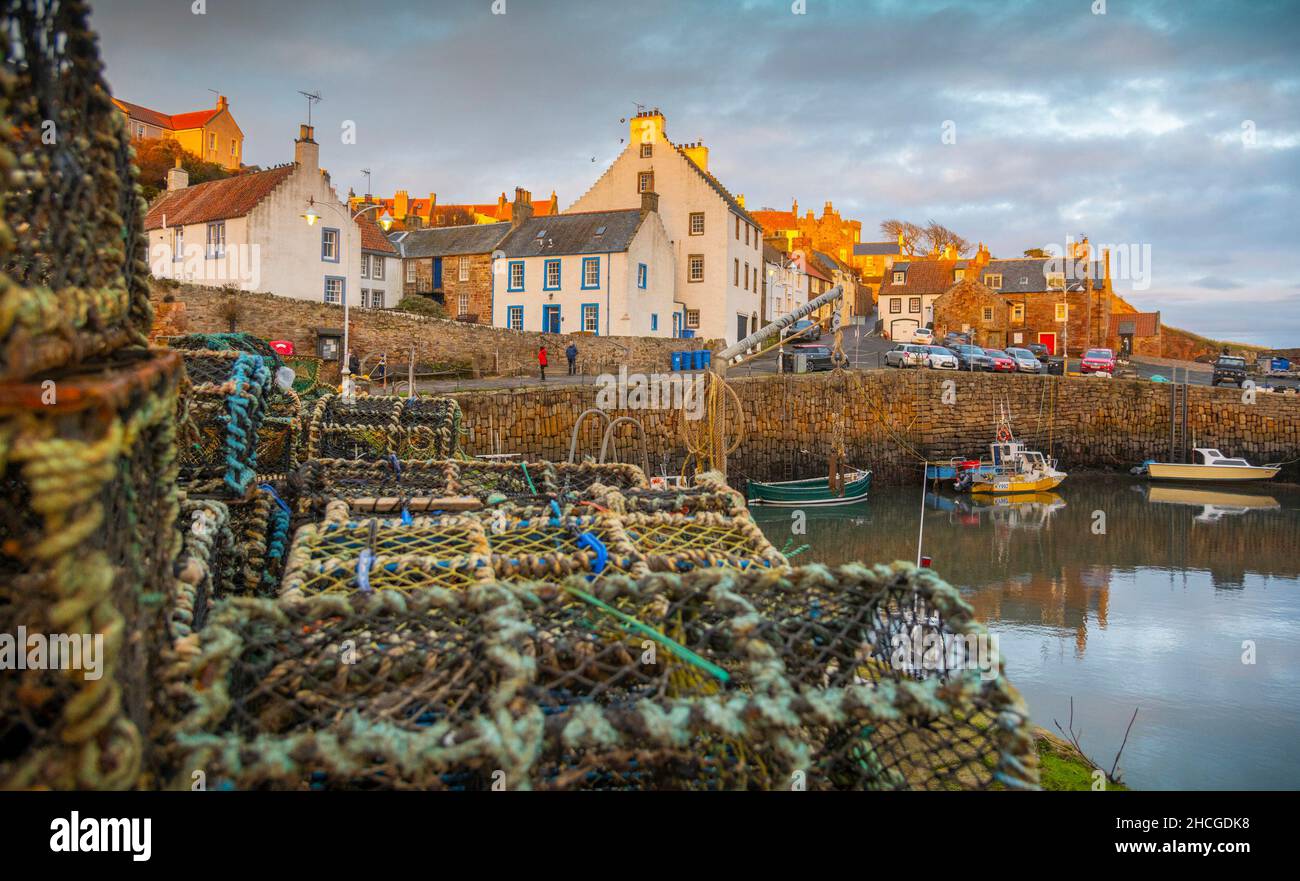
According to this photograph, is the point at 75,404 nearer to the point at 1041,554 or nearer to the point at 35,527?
the point at 35,527

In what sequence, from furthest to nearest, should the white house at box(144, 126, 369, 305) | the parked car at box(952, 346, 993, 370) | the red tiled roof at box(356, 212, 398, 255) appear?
the red tiled roof at box(356, 212, 398, 255)
the parked car at box(952, 346, 993, 370)
the white house at box(144, 126, 369, 305)

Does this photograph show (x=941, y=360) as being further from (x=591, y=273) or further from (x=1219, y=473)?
(x=591, y=273)

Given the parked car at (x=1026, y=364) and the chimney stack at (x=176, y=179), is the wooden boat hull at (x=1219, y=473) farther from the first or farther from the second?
the chimney stack at (x=176, y=179)

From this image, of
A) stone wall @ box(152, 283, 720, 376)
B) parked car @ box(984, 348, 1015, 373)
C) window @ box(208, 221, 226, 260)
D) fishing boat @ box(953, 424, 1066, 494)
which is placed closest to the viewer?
→ stone wall @ box(152, 283, 720, 376)

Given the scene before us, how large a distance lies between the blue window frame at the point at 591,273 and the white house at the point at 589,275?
42mm

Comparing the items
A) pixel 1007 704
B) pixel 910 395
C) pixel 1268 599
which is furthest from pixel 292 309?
pixel 1007 704

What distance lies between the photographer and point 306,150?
96.3 feet

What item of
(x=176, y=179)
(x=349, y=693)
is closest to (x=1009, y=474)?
(x=349, y=693)

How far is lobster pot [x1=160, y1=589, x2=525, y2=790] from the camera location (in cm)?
156

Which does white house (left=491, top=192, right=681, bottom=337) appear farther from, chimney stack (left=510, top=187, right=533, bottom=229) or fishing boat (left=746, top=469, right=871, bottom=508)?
fishing boat (left=746, top=469, right=871, bottom=508)

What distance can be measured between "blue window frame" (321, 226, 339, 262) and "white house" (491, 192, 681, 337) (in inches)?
299

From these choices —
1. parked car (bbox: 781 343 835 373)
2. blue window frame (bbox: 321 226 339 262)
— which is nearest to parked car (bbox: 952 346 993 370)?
parked car (bbox: 781 343 835 373)

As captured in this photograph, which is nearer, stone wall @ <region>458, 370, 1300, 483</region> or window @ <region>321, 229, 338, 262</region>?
stone wall @ <region>458, 370, 1300, 483</region>
